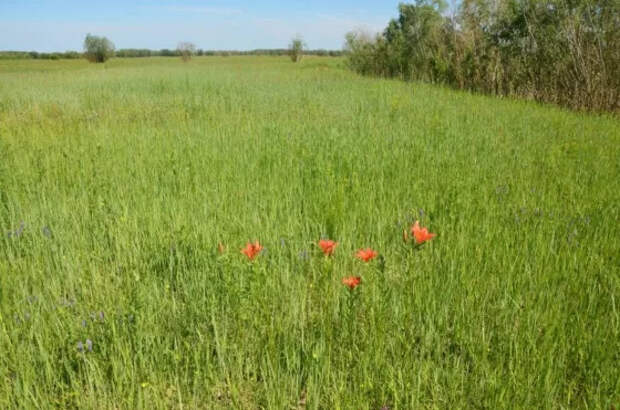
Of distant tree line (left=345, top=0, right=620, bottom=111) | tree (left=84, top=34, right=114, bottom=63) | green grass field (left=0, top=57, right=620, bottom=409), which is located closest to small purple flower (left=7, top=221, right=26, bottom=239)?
green grass field (left=0, top=57, right=620, bottom=409)

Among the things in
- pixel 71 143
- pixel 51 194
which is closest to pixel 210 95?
pixel 71 143

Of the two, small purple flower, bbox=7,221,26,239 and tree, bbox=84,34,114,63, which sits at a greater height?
tree, bbox=84,34,114,63

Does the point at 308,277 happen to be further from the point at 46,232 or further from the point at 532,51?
the point at 532,51

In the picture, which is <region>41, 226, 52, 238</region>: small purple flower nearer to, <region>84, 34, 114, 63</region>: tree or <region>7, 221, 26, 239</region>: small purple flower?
<region>7, 221, 26, 239</region>: small purple flower

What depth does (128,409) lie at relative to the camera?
1.46m

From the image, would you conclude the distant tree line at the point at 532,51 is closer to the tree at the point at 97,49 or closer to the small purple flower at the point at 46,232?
the small purple flower at the point at 46,232

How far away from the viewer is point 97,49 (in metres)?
59.9

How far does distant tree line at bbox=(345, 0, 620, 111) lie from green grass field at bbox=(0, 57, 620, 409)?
174 inches

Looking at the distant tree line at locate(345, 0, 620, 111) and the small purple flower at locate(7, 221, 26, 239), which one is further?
the distant tree line at locate(345, 0, 620, 111)

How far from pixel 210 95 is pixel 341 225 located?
8.37 metres

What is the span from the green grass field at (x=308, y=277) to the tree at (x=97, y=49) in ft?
215

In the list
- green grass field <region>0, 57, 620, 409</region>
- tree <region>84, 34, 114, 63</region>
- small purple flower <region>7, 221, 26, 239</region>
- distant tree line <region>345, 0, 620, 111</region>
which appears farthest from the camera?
tree <region>84, 34, 114, 63</region>

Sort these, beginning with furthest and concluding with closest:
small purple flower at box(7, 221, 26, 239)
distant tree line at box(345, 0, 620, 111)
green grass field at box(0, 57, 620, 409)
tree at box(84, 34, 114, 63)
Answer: tree at box(84, 34, 114, 63)
distant tree line at box(345, 0, 620, 111)
small purple flower at box(7, 221, 26, 239)
green grass field at box(0, 57, 620, 409)

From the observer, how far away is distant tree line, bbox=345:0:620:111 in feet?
26.6
